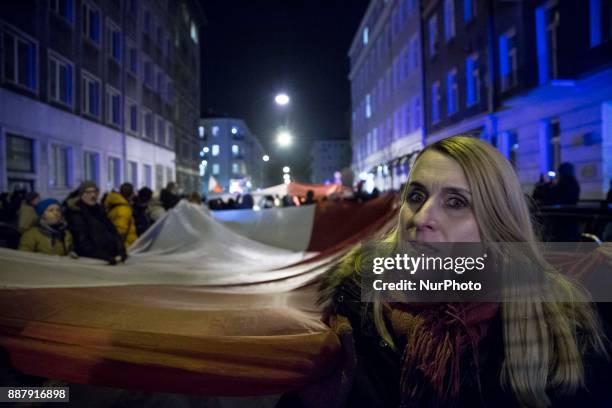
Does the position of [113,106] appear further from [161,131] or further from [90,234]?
[90,234]

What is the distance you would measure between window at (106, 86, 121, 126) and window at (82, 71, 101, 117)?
46.0 inches

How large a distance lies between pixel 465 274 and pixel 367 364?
0.46 m

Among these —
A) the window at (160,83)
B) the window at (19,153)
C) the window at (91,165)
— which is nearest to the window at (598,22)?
the window at (19,153)

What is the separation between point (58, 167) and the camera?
20000 millimetres

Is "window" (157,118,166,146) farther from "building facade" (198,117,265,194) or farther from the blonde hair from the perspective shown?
"building facade" (198,117,265,194)

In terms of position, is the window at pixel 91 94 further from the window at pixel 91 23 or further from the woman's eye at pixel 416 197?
the woman's eye at pixel 416 197

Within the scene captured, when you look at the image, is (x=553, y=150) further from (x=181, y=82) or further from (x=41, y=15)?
(x=181, y=82)

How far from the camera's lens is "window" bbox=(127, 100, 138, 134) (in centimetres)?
2846

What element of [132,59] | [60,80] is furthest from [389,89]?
[60,80]

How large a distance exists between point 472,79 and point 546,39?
21.0 ft

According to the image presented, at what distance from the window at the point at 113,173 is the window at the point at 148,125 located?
5.97 metres

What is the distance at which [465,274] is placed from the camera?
140 centimetres

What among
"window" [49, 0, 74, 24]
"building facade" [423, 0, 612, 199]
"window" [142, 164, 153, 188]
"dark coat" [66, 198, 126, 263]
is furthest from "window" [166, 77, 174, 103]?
"dark coat" [66, 198, 126, 263]

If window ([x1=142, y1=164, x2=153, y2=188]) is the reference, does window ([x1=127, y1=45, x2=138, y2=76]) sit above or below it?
above
